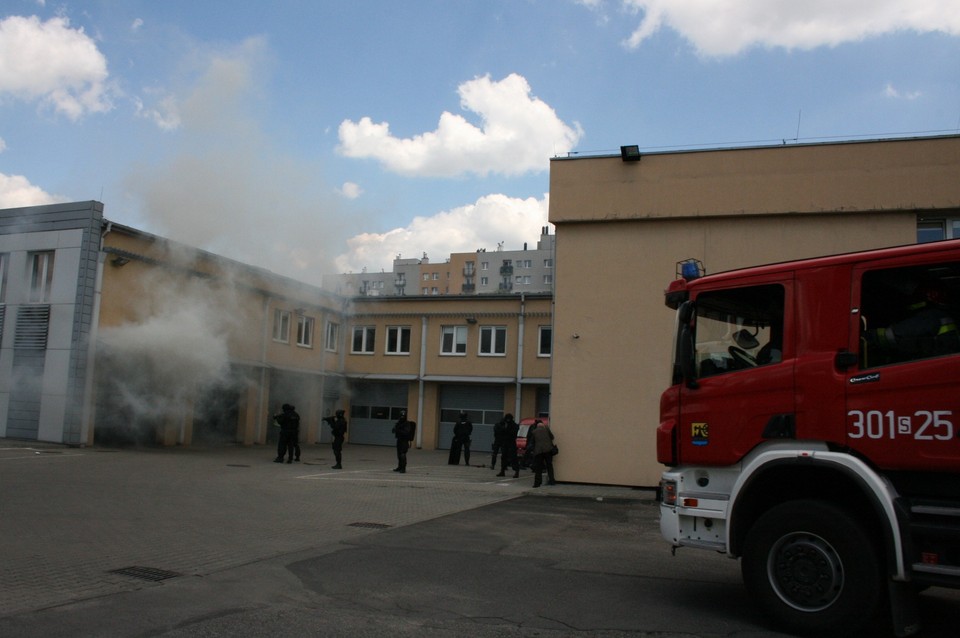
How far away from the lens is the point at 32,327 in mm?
21359

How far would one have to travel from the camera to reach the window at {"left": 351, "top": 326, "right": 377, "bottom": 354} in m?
35.0

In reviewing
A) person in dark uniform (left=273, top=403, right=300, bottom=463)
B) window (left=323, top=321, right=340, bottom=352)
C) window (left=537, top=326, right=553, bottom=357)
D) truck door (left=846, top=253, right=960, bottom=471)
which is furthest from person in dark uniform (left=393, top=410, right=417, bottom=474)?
truck door (left=846, top=253, right=960, bottom=471)

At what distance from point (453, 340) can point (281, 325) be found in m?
8.04

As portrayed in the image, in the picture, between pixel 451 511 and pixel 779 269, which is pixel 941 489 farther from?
pixel 451 511

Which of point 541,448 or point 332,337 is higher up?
point 332,337

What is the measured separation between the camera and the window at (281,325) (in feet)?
92.4

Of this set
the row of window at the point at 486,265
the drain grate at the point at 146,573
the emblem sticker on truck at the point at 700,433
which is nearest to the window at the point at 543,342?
the drain grate at the point at 146,573

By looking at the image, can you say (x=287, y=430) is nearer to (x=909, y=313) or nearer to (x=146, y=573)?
(x=146, y=573)

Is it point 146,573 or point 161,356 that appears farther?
point 161,356

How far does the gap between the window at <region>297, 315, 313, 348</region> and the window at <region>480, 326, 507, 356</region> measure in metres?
7.27

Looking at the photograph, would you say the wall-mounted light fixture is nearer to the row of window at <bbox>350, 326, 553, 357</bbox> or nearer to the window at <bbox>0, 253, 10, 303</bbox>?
the row of window at <bbox>350, 326, 553, 357</bbox>

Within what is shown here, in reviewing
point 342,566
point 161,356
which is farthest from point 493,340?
point 342,566

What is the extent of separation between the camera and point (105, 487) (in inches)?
516

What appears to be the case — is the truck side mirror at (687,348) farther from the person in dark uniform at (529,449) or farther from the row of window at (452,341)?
the row of window at (452,341)
